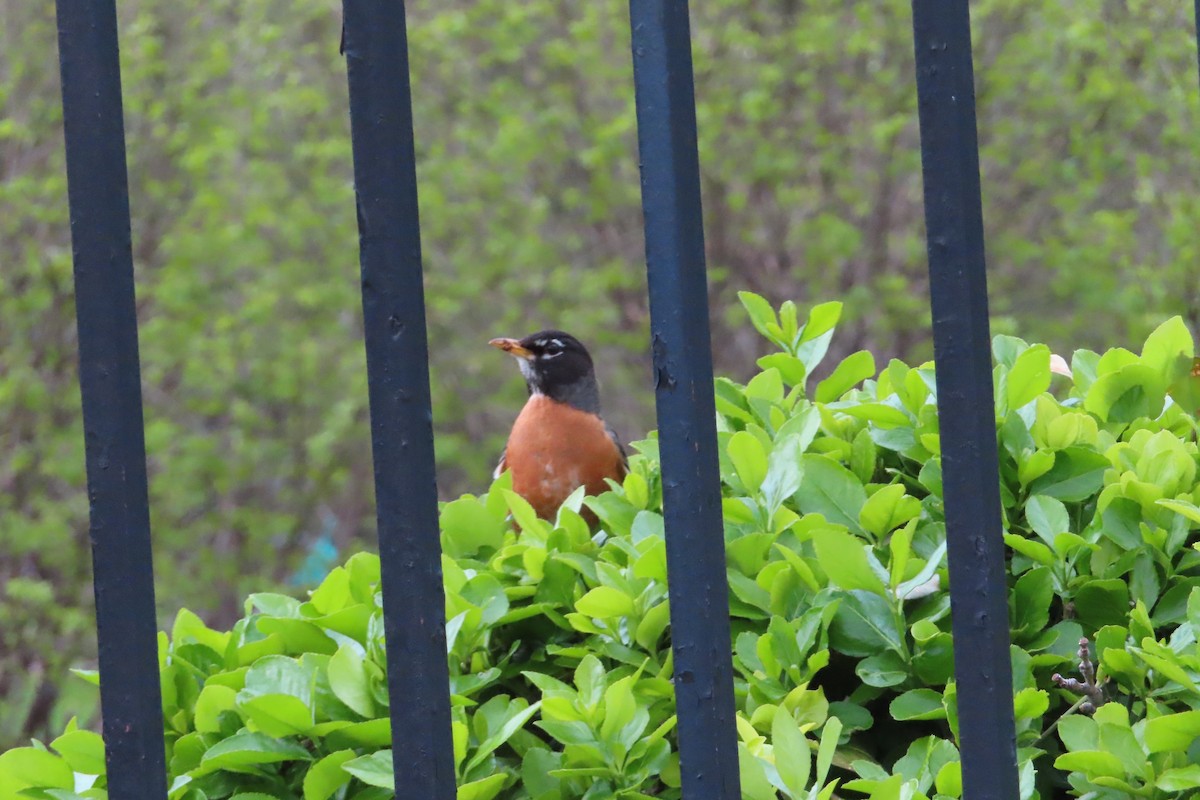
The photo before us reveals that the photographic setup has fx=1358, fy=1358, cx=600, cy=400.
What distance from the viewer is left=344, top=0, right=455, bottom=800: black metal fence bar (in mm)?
1231

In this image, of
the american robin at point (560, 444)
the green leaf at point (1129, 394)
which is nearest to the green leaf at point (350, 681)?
the green leaf at point (1129, 394)

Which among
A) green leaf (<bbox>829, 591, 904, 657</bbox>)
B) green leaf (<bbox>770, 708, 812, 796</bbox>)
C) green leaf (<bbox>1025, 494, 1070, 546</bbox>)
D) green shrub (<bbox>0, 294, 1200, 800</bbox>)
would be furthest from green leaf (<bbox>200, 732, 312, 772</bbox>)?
green leaf (<bbox>1025, 494, 1070, 546</bbox>)

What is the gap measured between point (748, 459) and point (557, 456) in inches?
90.4

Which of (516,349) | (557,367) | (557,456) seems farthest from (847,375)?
(516,349)

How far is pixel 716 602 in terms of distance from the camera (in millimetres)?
1277

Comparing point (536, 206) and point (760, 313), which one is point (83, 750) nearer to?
point (760, 313)

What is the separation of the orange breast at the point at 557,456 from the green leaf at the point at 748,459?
7.11 feet

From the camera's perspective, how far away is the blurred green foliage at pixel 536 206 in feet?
25.6

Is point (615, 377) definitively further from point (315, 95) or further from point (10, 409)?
point (10, 409)

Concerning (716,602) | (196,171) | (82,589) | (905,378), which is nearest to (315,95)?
(196,171)

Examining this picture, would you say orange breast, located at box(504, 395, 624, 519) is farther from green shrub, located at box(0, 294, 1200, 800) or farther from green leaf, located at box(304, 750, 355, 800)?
green leaf, located at box(304, 750, 355, 800)

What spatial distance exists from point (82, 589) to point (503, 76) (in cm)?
390

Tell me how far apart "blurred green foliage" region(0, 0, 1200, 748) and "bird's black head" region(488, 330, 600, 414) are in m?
3.38

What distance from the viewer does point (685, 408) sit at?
4.15 feet
